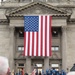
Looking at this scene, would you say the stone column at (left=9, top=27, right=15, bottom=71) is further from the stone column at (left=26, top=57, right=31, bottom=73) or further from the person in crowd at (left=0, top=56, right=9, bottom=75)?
the person in crowd at (left=0, top=56, right=9, bottom=75)

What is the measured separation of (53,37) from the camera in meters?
48.0

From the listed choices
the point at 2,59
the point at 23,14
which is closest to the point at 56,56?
the point at 23,14

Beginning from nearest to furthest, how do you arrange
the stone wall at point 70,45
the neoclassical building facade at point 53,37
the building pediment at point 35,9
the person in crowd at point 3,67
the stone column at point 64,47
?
the person in crowd at point 3,67 < the stone column at point 64,47 < the neoclassical building facade at point 53,37 < the building pediment at point 35,9 < the stone wall at point 70,45

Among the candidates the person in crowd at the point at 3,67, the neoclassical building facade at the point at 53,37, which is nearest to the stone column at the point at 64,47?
the neoclassical building facade at the point at 53,37

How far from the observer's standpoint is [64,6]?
51188 mm

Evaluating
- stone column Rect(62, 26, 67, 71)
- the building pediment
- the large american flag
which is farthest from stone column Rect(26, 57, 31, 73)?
the building pediment

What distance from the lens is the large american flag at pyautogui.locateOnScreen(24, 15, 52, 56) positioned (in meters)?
41.6

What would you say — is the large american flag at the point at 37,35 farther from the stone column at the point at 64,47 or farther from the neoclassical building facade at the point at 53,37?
the stone column at the point at 64,47

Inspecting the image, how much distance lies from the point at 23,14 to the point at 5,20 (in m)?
4.17

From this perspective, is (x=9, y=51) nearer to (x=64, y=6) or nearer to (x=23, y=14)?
(x=23, y=14)

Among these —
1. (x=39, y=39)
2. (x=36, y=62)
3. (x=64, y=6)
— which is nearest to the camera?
(x=39, y=39)

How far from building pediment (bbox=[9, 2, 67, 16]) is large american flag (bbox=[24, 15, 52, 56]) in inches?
111

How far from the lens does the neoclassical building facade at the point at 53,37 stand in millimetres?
45406

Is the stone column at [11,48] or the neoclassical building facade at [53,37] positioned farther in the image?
the neoclassical building facade at [53,37]
